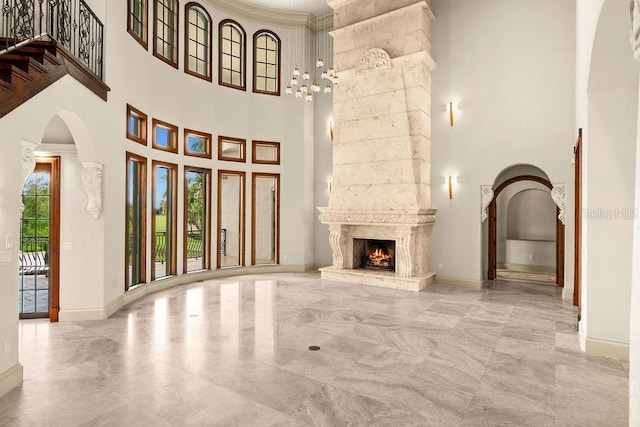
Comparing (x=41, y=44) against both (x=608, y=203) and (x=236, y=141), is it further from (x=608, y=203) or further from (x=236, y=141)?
(x=608, y=203)

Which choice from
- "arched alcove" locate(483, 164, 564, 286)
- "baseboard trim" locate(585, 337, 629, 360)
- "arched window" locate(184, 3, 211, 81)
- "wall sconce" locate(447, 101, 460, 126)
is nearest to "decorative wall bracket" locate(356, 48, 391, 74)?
"wall sconce" locate(447, 101, 460, 126)

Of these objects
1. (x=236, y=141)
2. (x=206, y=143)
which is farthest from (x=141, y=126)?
(x=236, y=141)

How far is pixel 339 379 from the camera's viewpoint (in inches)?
152

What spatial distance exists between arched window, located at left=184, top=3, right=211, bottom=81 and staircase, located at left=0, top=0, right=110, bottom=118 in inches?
124

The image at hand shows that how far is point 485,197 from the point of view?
831 centimetres

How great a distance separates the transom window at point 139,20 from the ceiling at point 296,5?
2958mm

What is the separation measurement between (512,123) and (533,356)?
5.22m

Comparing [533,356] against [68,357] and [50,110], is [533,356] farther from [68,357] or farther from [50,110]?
[50,110]

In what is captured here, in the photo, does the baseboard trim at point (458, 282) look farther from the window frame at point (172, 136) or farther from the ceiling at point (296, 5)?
the ceiling at point (296, 5)

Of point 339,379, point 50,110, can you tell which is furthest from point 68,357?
point 339,379

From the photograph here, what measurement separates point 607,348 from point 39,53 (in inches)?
279

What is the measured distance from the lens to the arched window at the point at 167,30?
816 centimetres

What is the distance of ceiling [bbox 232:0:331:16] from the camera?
9.88 meters

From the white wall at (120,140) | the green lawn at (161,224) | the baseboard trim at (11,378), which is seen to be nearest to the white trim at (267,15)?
the white wall at (120,140)
